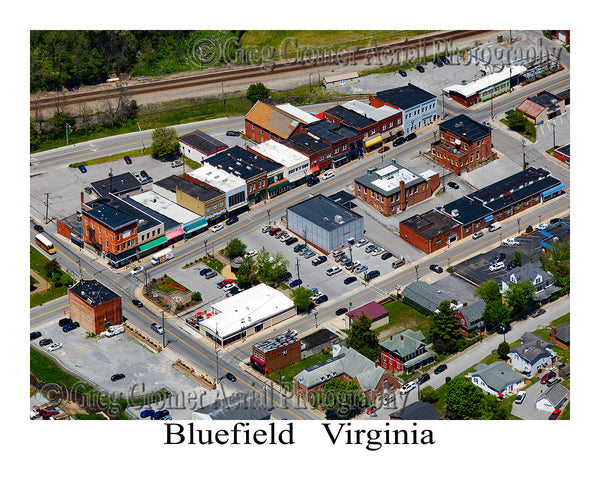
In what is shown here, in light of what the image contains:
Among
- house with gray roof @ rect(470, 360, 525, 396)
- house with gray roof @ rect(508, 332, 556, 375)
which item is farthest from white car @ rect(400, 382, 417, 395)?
house with gray roof @ rect(508, 332, 556, 375)

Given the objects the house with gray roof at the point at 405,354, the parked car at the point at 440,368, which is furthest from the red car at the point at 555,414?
the house with gray roof at the point at 405,354

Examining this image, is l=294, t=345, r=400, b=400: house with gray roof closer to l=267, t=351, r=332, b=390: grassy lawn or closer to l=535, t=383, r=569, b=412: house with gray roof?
l=267, t=351, r=332, b=390: grassy lawn

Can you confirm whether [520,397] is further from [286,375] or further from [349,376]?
[286,375]

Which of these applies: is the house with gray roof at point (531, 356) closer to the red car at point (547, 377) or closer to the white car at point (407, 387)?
the red car at point (547, 377)

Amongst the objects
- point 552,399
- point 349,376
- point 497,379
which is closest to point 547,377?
point 552,399
